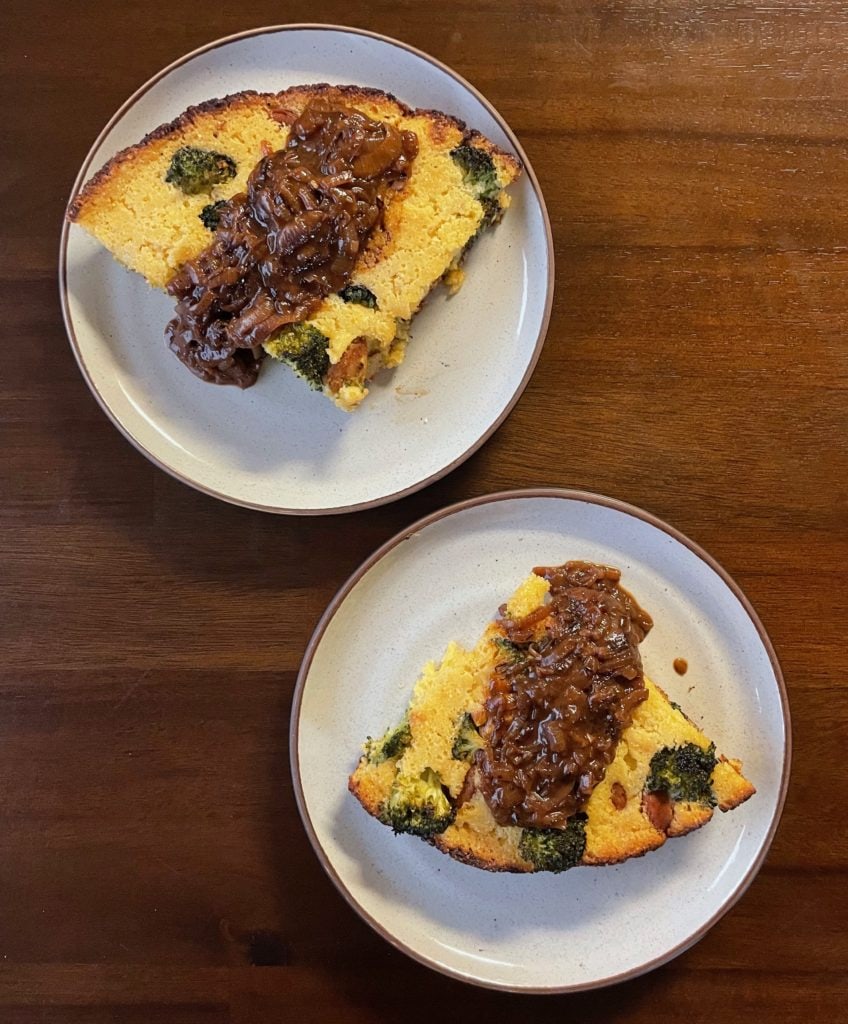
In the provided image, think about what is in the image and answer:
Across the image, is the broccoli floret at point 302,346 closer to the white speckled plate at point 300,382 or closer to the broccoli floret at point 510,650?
the white speckled plate at point 300,382

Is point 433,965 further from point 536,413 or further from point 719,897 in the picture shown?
point 536,413

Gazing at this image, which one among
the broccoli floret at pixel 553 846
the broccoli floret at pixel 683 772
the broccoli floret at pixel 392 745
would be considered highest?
the broccoli floret at pixel 683 772

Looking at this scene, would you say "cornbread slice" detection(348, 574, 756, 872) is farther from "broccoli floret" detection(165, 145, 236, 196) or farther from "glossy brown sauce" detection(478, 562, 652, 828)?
"broccoli floret" detection(165, 145, 236, 196)

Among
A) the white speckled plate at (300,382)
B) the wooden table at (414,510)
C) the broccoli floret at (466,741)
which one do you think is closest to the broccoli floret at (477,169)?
the white speckled plate at (300,382)

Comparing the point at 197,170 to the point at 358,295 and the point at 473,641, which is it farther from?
the point at 473,641

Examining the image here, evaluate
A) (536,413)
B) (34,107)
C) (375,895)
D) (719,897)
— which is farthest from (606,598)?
(34,107)

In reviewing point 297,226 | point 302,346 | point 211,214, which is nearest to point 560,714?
point 302,346
